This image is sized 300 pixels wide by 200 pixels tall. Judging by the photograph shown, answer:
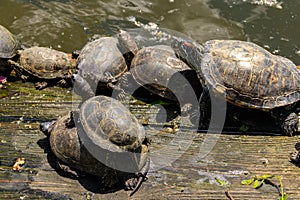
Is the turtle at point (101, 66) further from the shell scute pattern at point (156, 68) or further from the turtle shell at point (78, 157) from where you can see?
the turtle shell at point (78, 157)

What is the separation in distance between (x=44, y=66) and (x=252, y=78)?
352cm

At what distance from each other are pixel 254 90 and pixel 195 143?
43.4 inches

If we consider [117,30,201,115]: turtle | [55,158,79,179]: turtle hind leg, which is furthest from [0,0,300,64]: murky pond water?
[55,158,79,179]: turtle hind leg

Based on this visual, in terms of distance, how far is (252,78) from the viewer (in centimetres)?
464

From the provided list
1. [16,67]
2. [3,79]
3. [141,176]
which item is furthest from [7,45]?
[141,176]

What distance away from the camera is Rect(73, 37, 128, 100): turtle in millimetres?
5688

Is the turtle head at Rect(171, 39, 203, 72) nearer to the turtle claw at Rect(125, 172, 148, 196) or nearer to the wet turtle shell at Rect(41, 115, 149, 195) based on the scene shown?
the wet turtle shell at Rect(41, 115, 149, 195)

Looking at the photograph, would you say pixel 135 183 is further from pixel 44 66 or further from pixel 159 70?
pixel 44 66

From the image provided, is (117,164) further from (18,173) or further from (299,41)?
(299,41)

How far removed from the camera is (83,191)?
3.96m

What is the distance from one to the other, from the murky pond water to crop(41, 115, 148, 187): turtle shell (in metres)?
4.27

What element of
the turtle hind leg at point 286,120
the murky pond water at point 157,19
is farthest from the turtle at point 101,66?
the turtle hind leg at point 286,120

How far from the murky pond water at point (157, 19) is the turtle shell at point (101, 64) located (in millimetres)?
2316

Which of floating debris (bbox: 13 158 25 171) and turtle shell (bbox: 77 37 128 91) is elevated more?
turtle shell (bbox: 77 37 128 91)
